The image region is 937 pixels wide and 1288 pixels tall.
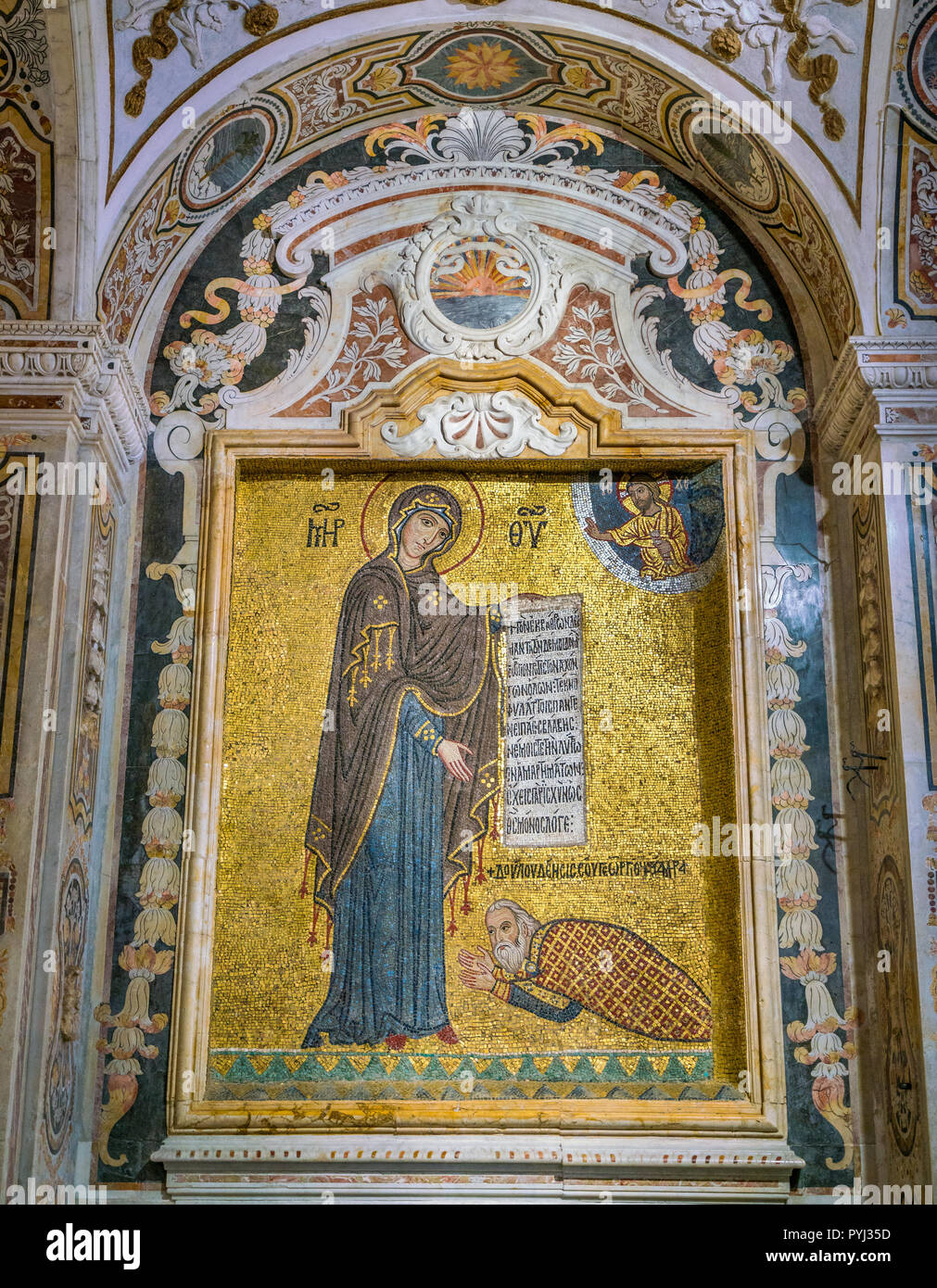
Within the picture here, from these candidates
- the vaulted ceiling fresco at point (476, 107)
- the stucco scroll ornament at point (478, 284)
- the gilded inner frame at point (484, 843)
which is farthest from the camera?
the stucco scroll ornament at point (478, 284)

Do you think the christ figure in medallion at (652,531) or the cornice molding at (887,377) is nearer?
the cornice molding at (887,377)

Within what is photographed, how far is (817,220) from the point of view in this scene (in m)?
7.15

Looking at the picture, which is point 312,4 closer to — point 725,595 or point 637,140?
point 637,140

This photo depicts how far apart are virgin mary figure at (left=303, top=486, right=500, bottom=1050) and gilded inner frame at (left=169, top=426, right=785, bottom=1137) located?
0.09m

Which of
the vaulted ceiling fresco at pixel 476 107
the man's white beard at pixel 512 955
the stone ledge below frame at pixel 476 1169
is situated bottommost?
the stone ledge below frame at pixel 476 1169

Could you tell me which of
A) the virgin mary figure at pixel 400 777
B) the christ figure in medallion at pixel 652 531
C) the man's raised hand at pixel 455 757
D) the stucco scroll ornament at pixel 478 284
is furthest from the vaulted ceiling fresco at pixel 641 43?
the man's raised hand at pixel 455 757

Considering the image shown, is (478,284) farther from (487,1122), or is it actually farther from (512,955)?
(487,1122)

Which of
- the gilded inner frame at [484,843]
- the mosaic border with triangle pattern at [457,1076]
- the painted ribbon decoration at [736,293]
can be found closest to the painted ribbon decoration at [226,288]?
the gilded inner frame at [484,843]

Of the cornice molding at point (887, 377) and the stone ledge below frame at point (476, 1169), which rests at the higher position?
the cornice molding at point (887, 377)

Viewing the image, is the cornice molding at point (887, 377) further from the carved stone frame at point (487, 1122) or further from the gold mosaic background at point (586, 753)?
the carved stone frame at point (487, 1122)

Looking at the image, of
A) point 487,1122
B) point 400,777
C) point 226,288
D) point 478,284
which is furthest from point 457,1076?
point 226,288

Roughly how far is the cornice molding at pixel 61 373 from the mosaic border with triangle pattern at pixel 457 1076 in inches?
110

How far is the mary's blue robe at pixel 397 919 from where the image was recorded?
6.71 m

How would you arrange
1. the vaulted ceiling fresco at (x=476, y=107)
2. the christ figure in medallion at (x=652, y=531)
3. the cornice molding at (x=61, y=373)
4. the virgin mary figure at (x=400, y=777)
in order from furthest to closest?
the christ figure in medallion at (x=652, y=531) → the vaulted ceiling fresco at (x=476, y=107) → the virgin mary figure at (x=400, y=777) → the cornice molding at (x=61, y=373)
